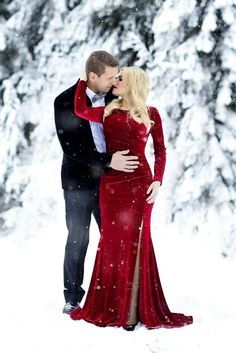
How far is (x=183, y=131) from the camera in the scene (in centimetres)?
815

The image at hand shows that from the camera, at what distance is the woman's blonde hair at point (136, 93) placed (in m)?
5.39

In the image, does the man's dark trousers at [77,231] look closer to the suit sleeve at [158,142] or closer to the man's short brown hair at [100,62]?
the suit sleeve at [158,142]

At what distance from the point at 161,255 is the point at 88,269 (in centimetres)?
101

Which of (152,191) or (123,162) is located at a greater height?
(123,162)

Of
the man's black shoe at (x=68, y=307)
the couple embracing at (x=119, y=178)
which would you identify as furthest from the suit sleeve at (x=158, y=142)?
the man's black shoe at (x=68, y=307)

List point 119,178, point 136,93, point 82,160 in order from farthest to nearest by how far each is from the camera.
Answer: point 82,160, point 119,178, point 136,93

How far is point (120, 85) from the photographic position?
215 inches

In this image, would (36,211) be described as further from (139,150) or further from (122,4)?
(139,150)

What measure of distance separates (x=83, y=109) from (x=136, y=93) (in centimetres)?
50

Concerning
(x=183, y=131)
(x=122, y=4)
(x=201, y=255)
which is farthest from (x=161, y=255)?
(x=122, y=4)

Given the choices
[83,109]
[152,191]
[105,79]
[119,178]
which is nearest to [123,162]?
[119,178]

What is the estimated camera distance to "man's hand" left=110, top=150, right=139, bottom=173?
5449 millimetres

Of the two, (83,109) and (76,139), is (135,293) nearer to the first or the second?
(76,139)

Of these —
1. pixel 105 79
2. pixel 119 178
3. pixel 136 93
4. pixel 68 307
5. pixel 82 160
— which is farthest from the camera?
pixel 68 307
